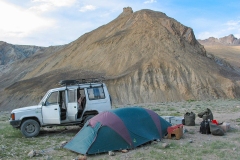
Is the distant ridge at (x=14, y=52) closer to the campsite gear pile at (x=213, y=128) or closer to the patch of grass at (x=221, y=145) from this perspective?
the campsite gear pile at (x=213, y=128)

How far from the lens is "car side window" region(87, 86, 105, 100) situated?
12680mm

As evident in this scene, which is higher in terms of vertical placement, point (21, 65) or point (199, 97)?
point (21, 65)

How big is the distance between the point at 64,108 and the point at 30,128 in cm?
155

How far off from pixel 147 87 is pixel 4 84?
3919 centimetres

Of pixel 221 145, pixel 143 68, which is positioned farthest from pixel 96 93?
pixel 143 68

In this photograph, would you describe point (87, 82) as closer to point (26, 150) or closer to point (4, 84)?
point (26, 150)

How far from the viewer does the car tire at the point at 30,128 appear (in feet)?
40.2

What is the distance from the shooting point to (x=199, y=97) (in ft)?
136

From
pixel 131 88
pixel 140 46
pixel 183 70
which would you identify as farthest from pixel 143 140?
pixel 140 46

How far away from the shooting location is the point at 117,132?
9.66m

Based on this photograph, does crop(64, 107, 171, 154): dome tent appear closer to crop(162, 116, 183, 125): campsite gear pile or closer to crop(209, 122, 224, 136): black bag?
crop(209, 122, 224, 136): black bag

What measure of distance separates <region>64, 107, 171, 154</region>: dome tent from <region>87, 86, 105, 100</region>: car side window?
7.82 ft

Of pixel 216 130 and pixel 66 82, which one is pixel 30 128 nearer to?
pixel 66 82

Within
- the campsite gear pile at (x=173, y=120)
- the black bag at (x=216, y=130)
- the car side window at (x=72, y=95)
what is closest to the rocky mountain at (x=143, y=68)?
the campsite gear pile at (x=173, y=120)
